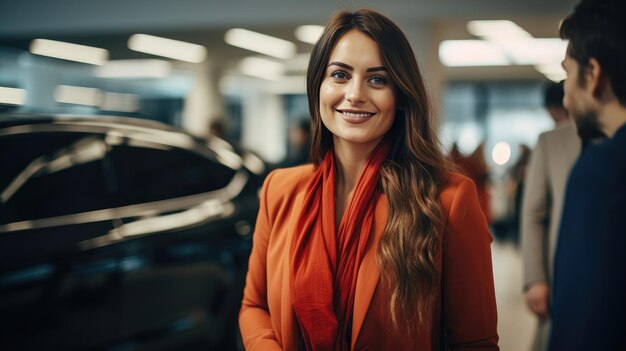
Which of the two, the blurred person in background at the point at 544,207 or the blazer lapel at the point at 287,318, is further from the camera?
the blurred person in background at the point at 544,207

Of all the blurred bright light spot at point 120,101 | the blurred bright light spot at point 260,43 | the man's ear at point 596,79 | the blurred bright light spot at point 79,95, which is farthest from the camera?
the blurred bright light spot at point 120,101

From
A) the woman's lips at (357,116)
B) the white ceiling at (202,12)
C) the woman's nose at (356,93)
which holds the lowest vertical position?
the woman's lips at (357,116)

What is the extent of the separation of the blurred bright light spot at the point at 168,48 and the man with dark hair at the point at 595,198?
10.1 metres

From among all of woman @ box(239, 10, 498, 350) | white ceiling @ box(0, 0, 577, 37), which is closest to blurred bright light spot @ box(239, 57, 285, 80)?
white ceiling @ box(0, 0, 577, 37)

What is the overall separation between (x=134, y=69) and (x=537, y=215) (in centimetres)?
1421

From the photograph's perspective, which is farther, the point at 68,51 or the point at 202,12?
the point at 68,51

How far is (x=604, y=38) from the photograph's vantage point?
1080 millimetres

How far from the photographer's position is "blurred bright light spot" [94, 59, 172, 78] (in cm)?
1421

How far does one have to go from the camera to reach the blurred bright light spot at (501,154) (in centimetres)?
1448

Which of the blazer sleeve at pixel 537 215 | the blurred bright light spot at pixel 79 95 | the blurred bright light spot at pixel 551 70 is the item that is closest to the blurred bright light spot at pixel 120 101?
the blurred bright light spot at pixel 79 95

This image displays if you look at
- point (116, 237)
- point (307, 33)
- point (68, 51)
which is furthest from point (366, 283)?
point (68, 51)

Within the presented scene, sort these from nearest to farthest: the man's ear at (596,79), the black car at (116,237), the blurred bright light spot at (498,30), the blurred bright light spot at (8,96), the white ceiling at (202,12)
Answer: the man's ear at (596,79) → the black car at (116,237) → the blurred bright light spot at (8,96) → the white ceiling at (202,12) → the blurred bright light spot at (498,30)

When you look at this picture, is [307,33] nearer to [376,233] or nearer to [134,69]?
[134,69]

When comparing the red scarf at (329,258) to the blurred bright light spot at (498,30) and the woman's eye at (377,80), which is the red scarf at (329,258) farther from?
the blurred bright light spot at (498,30)
